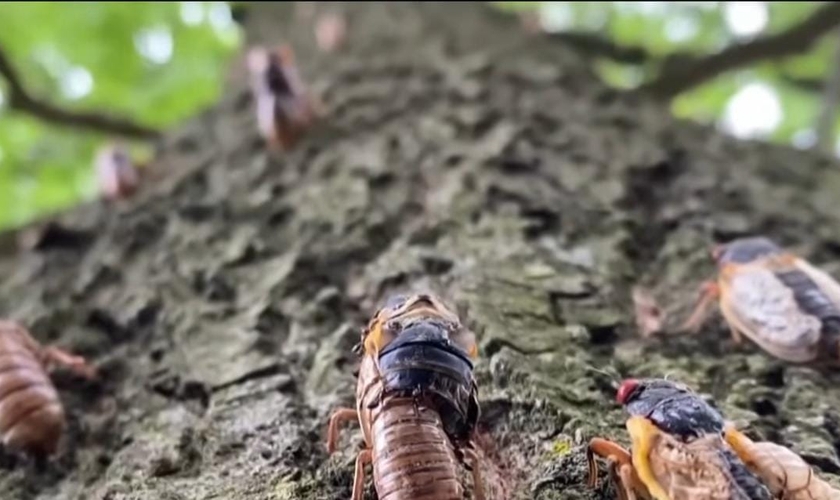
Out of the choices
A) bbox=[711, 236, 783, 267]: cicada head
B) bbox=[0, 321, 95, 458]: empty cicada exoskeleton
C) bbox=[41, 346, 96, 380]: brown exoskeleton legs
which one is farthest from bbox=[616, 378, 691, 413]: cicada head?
bbox=[41, 346, 96, 380]: brown exoskeleton legs

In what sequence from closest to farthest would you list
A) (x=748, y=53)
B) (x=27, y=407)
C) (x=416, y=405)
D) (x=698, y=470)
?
(x=698, y=470)
(x=416, y=405)
(x=27, y=407)
(x=748, y=53)

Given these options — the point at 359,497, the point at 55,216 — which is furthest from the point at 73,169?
the point at 359,497

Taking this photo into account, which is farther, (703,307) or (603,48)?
(603,48)

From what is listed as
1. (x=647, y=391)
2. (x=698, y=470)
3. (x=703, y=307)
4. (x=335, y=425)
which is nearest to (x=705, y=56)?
(x=703, y=307)

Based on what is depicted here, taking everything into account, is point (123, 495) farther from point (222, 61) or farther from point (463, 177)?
point (222, 61)

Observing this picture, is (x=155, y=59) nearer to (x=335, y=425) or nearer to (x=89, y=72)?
(x=89, y=72)

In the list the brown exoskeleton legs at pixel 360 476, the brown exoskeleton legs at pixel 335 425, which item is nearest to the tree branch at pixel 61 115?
the brown exoskeleton legs at pixel 335 425

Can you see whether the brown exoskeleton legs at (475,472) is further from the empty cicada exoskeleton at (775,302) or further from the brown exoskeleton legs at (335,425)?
the empty cicada exoskeleton at (775,302)
